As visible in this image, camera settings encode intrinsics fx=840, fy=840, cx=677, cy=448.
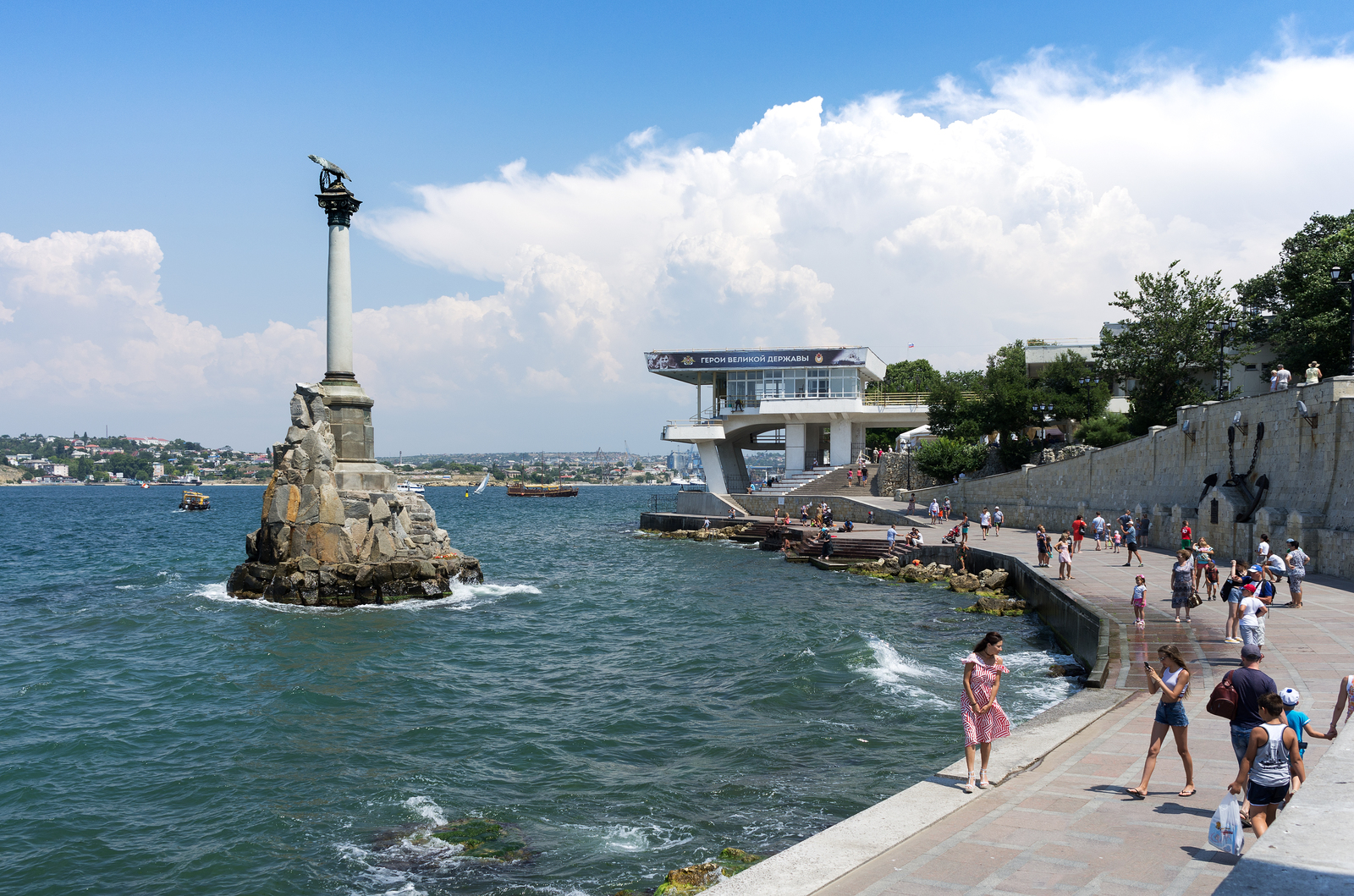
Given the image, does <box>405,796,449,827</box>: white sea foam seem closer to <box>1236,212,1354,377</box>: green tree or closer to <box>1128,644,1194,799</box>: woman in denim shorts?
<box>1128,644,1194,799</box>: woman in denim shorts

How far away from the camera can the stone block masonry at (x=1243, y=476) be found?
18.5 metres

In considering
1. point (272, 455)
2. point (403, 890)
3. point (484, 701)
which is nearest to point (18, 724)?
point (484, 701)

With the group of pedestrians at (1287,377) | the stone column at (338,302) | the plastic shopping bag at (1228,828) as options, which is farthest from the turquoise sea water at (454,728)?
the group of pedestrians at (1287,377)

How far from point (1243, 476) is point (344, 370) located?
2590 cm

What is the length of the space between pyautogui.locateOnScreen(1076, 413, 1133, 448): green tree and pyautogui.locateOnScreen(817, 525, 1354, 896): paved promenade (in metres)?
28.8

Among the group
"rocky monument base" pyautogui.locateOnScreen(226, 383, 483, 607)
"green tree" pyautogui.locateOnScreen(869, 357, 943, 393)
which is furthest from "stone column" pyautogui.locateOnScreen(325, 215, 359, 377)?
"green tree" pyautogui.locateOnScreen(869, 357, 943, 393)

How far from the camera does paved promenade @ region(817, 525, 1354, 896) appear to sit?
529cm

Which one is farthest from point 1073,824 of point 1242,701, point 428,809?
point 428,809

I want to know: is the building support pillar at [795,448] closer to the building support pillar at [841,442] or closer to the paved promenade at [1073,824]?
the building support pillar at [841,442]

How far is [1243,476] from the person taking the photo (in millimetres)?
22594

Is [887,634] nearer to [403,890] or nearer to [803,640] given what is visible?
[803,640]

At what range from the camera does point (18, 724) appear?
1285 centimetres

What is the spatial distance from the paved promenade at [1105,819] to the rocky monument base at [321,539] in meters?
18.9

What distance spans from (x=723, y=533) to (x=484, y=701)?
106 ft
